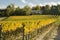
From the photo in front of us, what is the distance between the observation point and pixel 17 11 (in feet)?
35.6

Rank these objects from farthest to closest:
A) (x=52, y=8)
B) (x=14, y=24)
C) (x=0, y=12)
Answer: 1. (x=52, y=8)
2. (x=14, y=24)
3. (x=0, y=12)

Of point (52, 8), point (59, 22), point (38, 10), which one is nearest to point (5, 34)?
point (38, 10)

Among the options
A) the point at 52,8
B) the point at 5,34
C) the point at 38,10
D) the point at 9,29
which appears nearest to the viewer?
the point at 5,34

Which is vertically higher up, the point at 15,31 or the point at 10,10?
the point at 10,10

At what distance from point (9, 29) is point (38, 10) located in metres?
3.40

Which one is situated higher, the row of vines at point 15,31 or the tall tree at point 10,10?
the tall tree at point 10,10

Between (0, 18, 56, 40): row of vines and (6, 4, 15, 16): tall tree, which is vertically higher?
(6, 4, 15, 16): tall tree

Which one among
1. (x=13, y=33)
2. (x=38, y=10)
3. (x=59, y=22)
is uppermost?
(x=38, y=10)

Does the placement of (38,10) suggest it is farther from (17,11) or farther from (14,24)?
(17,11)

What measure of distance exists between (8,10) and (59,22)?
1918 centimetres

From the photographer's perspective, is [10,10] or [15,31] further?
[15,31]

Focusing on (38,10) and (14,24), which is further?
(38,10)

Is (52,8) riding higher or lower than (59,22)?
higher

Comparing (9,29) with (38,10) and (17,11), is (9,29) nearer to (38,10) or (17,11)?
(17,11)
